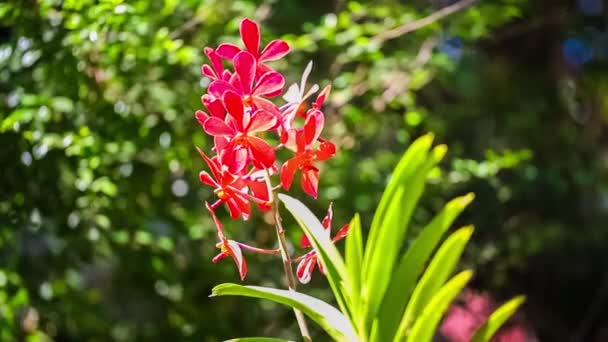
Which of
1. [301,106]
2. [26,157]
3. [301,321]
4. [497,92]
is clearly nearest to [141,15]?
[26,157]

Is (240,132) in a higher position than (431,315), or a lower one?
higher

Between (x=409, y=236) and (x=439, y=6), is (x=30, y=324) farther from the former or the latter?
(x=439, y=6)

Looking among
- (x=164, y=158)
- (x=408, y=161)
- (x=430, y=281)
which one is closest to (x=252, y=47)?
(x=408, y=161)

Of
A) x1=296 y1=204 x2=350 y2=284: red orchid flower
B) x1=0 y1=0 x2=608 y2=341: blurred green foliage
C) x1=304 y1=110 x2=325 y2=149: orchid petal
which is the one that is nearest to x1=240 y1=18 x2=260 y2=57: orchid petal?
x1=304 y1=110 x2=325 y2=149: orchid petal

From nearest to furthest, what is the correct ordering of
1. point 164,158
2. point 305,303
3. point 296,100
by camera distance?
point 305,303 → point 296,100 → point 164,158

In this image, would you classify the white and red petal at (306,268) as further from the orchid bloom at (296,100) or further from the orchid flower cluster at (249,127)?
the orchid bloom at (296,100)

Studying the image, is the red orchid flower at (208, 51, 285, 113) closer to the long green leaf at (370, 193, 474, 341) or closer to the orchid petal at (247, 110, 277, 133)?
the orchid petal at (247, 110, 277, 133)

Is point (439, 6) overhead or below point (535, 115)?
overhead

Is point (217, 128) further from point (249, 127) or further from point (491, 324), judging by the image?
point (491, 324)
